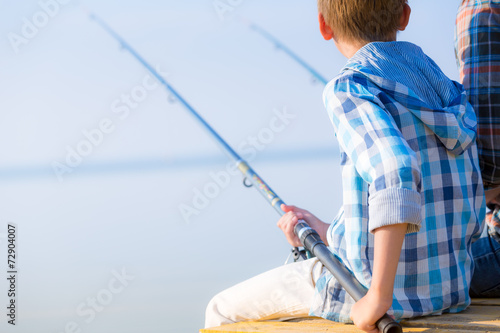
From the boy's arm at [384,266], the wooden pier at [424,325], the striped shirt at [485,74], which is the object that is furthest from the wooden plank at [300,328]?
the striped shirt at [485,74]

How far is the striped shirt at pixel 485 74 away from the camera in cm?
129

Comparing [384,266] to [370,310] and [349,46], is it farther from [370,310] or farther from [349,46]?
[349,46]

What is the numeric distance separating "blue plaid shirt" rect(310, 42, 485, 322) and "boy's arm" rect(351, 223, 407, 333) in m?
0.07

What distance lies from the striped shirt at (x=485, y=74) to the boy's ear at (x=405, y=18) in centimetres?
24

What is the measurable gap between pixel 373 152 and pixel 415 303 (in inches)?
12.3

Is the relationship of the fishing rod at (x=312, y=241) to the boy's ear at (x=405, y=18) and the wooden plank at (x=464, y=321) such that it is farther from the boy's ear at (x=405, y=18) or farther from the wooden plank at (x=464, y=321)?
the boy's ear at (x=405, y=18)

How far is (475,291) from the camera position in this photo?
1392 millimetres

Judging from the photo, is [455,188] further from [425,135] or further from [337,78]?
[337,78]

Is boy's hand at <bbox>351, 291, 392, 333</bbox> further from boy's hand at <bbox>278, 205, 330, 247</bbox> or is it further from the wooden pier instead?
boy's hand at <bbox>278, 205, 330, 247</bbox>

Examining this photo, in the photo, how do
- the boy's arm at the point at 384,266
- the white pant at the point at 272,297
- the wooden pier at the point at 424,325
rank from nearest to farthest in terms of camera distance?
the boy's arm at the point at 384,266 < the wooden pier at the point at 424,325 < the white pant at the point at 272,297

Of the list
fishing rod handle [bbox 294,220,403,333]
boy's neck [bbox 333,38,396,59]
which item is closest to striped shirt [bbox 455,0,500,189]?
boy's neck [bbox 333,38,396,59]

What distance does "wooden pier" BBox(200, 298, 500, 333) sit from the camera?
1.03 meters

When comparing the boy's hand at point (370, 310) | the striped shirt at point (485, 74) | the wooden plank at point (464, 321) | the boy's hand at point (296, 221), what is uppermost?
the striped shirt at point (485, 74)

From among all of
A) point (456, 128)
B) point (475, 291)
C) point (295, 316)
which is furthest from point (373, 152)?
point (475, 291)
